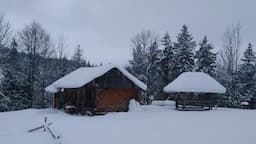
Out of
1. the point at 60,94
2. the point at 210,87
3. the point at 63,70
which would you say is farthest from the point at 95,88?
the point at 63,70

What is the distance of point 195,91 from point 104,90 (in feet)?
31.4

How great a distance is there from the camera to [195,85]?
1410 inches

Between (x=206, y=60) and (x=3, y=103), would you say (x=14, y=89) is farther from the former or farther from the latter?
(x=206, y=60)

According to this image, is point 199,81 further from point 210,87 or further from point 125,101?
point 125,101

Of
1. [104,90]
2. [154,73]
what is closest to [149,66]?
[154,73]

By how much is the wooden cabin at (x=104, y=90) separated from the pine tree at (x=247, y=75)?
1978 centimetres

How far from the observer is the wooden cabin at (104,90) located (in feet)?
102

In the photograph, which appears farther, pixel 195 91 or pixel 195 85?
pixel 195 85

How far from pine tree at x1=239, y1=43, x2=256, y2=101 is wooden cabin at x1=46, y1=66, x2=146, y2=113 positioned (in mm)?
19778

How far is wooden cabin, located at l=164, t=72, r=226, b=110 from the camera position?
116ft

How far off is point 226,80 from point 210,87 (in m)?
14.8

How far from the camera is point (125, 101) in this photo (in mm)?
32781

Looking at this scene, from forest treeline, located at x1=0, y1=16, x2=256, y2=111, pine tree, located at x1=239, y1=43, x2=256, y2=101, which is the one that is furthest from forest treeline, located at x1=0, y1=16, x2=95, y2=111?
pine tree, located at x1=239, y1=43, x2=256, y2=101

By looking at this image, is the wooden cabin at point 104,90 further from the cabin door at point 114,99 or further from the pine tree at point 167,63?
the pine tree at point 167,63
